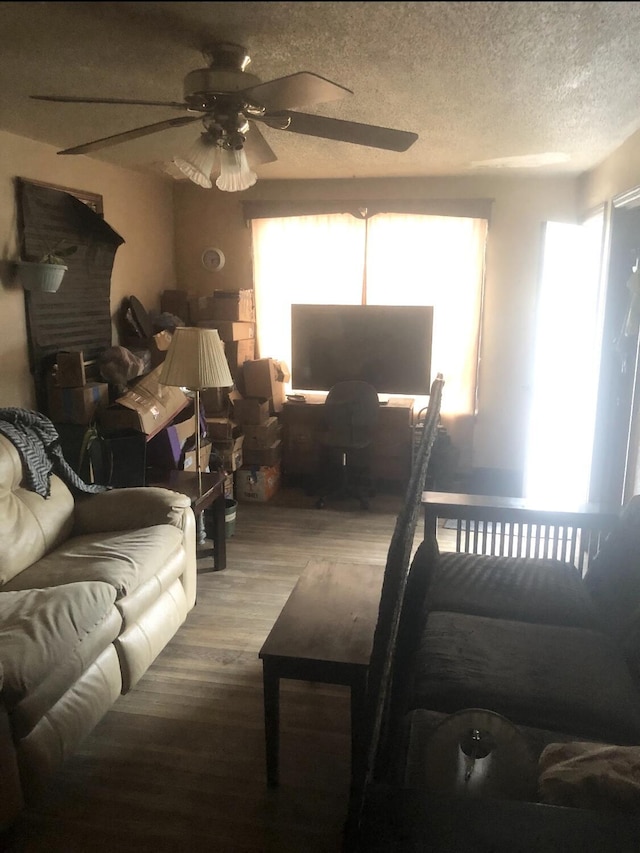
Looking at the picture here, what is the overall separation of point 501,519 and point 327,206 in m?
3.12

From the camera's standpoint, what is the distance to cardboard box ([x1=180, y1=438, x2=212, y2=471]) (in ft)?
13.3

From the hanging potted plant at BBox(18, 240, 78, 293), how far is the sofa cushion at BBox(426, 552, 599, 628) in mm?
2439

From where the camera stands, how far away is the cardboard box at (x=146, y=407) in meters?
3.56

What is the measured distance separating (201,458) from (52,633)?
220 centimetres

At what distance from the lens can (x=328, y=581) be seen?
7.83 ft

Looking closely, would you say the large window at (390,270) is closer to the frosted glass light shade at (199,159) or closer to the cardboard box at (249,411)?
the cardboard box at (249,411)

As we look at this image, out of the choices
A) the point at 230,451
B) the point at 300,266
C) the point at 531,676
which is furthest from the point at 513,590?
the point at 300,266

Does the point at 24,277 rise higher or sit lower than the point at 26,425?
higher

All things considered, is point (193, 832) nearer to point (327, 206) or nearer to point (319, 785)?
point (319, 785)

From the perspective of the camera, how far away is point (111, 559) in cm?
259

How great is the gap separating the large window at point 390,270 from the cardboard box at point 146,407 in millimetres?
1417

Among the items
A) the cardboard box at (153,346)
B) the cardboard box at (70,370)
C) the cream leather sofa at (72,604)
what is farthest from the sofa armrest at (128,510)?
the cardboard box at (153,346)

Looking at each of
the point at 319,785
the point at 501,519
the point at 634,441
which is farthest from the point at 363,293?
the point at 319,785

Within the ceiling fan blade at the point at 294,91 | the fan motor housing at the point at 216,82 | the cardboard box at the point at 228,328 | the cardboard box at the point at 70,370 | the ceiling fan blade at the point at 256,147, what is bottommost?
the cardboard box at the point at 70,370
